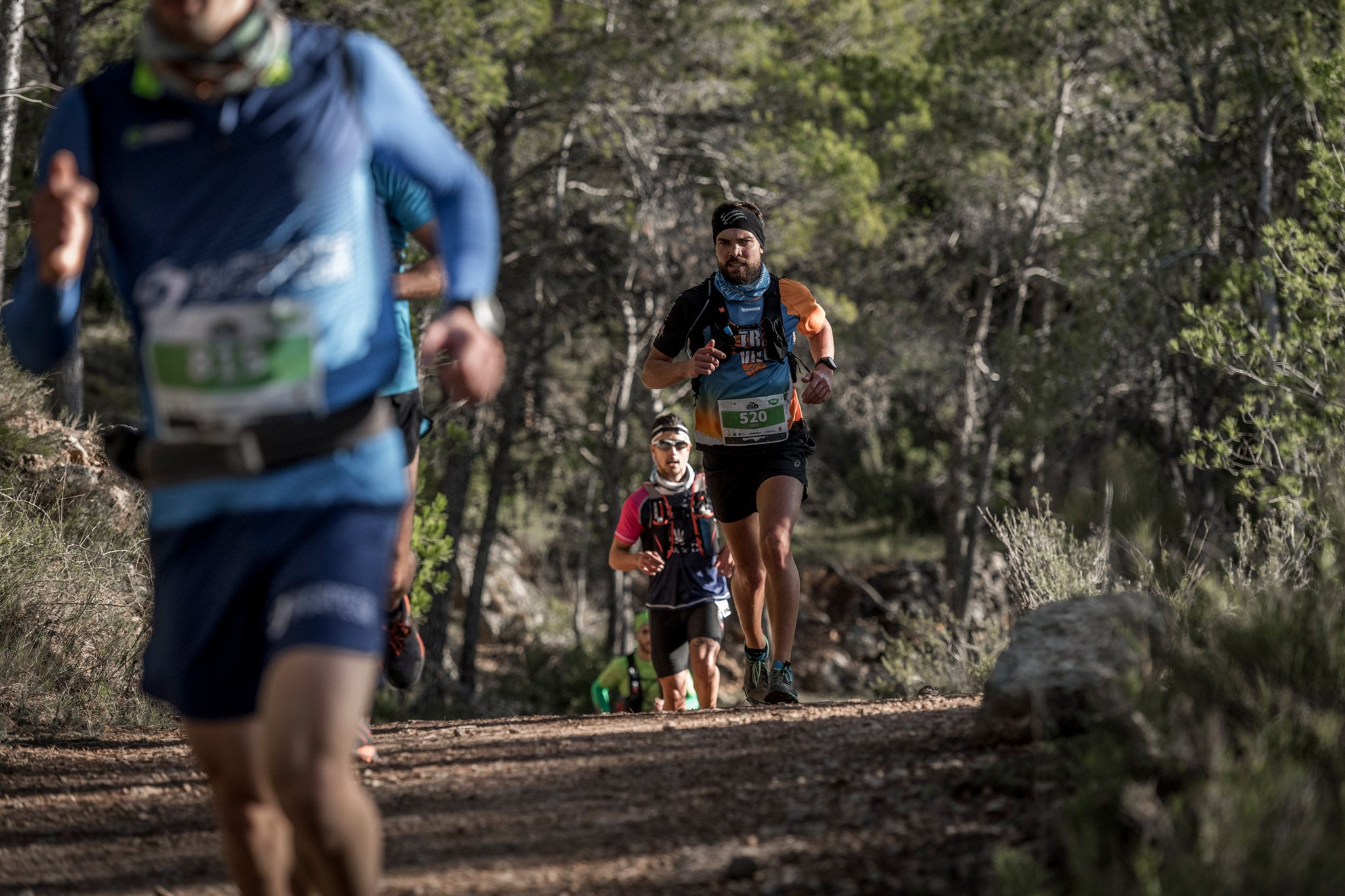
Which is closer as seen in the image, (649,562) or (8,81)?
(649,562)

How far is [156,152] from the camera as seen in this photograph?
99.3 inches

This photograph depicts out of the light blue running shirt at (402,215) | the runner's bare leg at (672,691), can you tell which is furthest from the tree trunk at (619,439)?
the light blue running shirt at (402,215)

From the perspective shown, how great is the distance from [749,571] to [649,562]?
107 centimetres

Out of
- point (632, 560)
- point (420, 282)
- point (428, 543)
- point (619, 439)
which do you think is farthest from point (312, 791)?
point (619, 439)

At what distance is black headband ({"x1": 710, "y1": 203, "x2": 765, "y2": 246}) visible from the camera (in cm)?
632

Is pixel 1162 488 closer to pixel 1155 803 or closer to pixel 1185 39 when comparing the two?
pixel 1185 39

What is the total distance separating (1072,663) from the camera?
408 cm

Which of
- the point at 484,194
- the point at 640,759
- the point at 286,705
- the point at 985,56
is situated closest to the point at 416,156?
the point at 484,194

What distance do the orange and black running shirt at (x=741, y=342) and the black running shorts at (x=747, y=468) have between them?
73 mm

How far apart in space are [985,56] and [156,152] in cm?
1913

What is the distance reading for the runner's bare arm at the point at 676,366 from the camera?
6.16m

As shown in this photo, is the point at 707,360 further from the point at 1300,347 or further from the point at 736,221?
the point at 1300,347

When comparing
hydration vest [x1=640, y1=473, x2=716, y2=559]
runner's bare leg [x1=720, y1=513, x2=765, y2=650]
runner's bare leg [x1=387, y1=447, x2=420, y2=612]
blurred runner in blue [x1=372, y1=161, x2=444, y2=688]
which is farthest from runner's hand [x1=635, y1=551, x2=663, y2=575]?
runner's bare leg [x1=387, y1=447, x2=420, y2=612]

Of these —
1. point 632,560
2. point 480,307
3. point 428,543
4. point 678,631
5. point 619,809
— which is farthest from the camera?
point 428,543
